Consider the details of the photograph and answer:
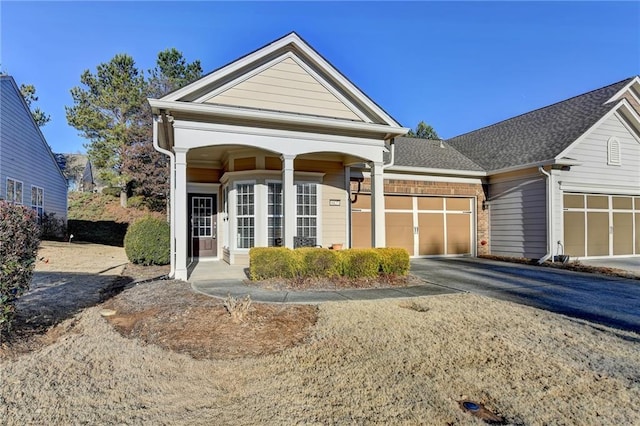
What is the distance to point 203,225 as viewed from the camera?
41.5 ft

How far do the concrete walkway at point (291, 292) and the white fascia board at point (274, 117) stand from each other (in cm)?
390

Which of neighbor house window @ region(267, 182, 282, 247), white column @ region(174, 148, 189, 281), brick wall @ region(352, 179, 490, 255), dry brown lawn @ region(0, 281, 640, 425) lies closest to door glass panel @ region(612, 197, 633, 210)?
brick wall @ region(352, 179, 490, 255)

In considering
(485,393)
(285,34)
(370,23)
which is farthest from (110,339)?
(370,23)

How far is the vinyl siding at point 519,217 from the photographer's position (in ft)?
40.0

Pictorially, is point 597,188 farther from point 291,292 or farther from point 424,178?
point 291,292

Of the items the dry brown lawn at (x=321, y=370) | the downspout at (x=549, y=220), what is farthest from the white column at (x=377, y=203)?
the downspout at (x=549, y=220)

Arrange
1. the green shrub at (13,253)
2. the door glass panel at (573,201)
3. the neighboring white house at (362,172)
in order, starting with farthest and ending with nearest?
1. the door glass panel at (573,201)
2. the neighboring white house at (362,172)
3. the green shrub at (13,253)

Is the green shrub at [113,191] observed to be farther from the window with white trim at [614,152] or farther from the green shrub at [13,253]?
the window with white trim at [614,152]

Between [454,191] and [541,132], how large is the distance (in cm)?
423

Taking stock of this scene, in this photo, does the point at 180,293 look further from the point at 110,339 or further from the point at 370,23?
the point at 370,23

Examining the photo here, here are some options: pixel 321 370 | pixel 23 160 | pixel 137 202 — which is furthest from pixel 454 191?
pixel 137 202

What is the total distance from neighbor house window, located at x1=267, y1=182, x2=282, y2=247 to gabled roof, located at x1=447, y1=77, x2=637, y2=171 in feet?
28.7

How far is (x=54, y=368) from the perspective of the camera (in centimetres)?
358

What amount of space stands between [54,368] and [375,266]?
6308 mm
